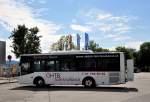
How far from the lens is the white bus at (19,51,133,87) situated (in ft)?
85.6

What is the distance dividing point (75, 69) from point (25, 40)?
105 feet

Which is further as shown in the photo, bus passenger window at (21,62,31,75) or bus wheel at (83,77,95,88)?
bus passenger window at (21,62,31,75)

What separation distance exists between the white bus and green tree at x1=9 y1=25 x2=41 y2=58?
28454 millimetres

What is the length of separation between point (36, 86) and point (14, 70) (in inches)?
1100

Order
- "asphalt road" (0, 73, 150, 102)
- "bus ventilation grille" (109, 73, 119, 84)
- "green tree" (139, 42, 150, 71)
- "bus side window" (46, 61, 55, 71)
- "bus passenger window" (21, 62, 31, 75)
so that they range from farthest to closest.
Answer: "green tree" (139, 42, 150, 71) → "bus passenger window" (21, 62, 31, 75) → "bus side window" (46, 61, 55, 71) → "bus ventilation grille" (109, 73, 119, 84) → "asphalt road" (0, 73, 150, 102)

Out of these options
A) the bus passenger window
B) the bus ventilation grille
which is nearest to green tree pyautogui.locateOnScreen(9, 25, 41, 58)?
the bus passenger window

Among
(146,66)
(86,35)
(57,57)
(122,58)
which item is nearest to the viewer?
(122,58)

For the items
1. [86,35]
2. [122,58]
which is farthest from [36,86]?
[86,35]

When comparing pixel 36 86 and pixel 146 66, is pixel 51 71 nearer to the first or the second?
pixel 36 86

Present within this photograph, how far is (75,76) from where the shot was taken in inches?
1072

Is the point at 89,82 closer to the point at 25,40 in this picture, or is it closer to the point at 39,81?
the point at 39,81

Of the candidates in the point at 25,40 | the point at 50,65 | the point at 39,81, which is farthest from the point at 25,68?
the point at 25,40

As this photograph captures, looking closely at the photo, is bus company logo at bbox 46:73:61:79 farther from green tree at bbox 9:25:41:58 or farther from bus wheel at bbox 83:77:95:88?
green tree at bbox 9:25:41:58

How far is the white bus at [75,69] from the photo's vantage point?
26.1 metres
